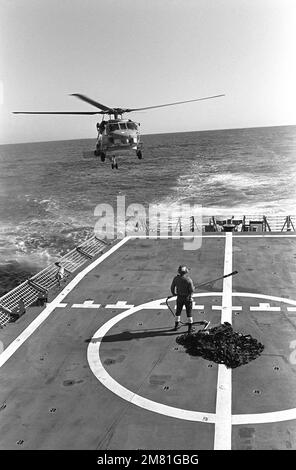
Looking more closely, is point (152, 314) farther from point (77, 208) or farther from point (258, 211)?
point (77, 208)

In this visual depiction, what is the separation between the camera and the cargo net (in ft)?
39.8

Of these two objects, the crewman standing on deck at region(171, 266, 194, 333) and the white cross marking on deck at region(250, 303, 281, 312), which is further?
the white cross marking on deck at region(250, 303, 281, 312)

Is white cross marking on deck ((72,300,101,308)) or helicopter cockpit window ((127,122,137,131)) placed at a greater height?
helicopter cockpit window ((127,122,137,131))

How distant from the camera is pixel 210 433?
9195 mm

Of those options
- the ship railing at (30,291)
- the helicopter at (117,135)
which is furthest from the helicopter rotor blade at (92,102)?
the ship railing at (30,291)

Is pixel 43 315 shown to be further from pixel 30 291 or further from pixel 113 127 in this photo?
pixel 113 127

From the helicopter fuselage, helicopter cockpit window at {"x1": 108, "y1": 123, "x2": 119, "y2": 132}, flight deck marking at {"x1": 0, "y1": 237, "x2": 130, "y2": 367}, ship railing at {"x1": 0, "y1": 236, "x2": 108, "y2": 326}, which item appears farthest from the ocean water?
ship railing at {"x1": 0, "y1": 236, "x2": 108, "y2": 326}

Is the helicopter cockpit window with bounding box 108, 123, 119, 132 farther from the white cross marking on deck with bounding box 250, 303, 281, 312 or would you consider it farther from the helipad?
the white cross marking on deck with bounding box 250, 303, 281, 312

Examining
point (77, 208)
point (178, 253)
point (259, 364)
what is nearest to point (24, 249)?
point (77, 208)

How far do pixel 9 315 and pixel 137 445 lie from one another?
910 cm

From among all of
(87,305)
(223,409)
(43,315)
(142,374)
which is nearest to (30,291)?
(43,315)

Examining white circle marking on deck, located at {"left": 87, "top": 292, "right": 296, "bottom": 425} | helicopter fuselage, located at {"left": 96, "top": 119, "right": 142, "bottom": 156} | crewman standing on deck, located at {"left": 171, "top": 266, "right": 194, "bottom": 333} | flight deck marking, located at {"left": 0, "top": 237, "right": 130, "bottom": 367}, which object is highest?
helicopter fuselage, located at {"left": 96, "top": 119, "right": 142, "bottom": 156}

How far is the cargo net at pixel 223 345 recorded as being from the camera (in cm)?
1214

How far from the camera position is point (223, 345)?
41.7 ft
